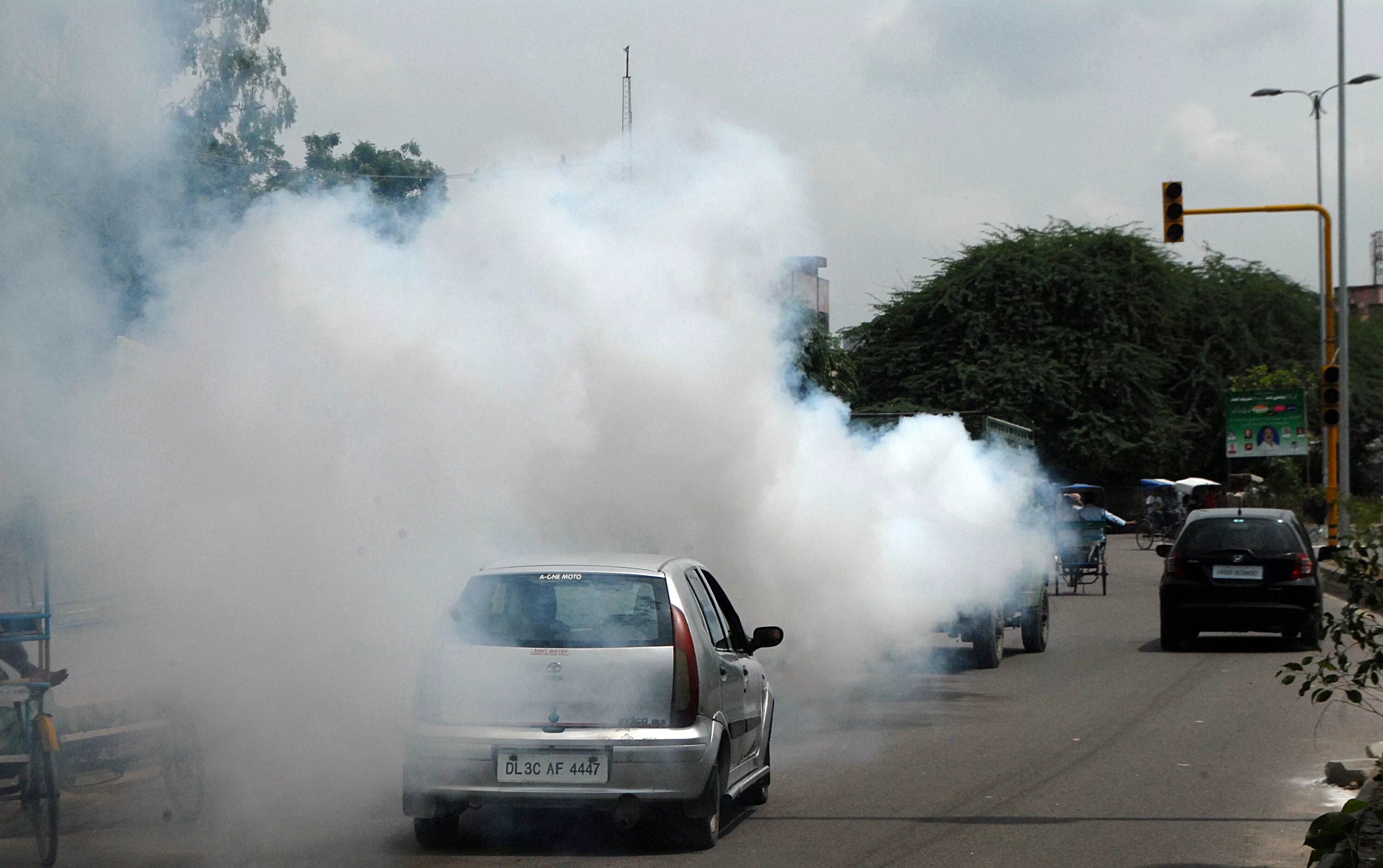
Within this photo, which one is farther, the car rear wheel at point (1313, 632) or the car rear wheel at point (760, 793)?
the car rear wheel at point (1313, 632)

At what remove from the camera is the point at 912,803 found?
8.78 m

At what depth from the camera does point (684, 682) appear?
24.1 ft

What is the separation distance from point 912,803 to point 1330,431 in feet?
65.8

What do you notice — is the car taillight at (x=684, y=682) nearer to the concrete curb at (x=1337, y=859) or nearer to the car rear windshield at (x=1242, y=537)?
the concrete curb at (x=1337, y=859)

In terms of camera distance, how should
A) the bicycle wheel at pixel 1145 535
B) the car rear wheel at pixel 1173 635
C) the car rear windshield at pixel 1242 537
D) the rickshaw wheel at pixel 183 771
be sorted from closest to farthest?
1. the rickshaw wheel at pixel 183 771
2. the car rear windshield at pixel 1242 537
3. the car rear wheel at pixel 1173 635
4. the bicycle wheel at pixel 1145 535

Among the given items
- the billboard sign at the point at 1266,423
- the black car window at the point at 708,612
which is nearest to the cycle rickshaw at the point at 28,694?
the black car window at the point at 708,612

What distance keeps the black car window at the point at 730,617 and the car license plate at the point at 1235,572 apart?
10.6m

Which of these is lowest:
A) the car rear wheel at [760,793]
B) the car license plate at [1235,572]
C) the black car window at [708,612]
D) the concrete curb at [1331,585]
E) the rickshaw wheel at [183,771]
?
the concrete curb at [1331,585]

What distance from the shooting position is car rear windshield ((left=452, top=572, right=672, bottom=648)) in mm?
7457

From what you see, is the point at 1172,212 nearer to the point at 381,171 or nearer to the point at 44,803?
the point at 381,171

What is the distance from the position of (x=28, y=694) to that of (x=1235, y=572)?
14.0 metres

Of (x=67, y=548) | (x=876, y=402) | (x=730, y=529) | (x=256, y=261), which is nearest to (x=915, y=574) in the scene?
(x=730, y=529)

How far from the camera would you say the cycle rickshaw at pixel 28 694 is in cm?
708

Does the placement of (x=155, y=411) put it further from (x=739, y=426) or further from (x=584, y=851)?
(x=739, y=426)
